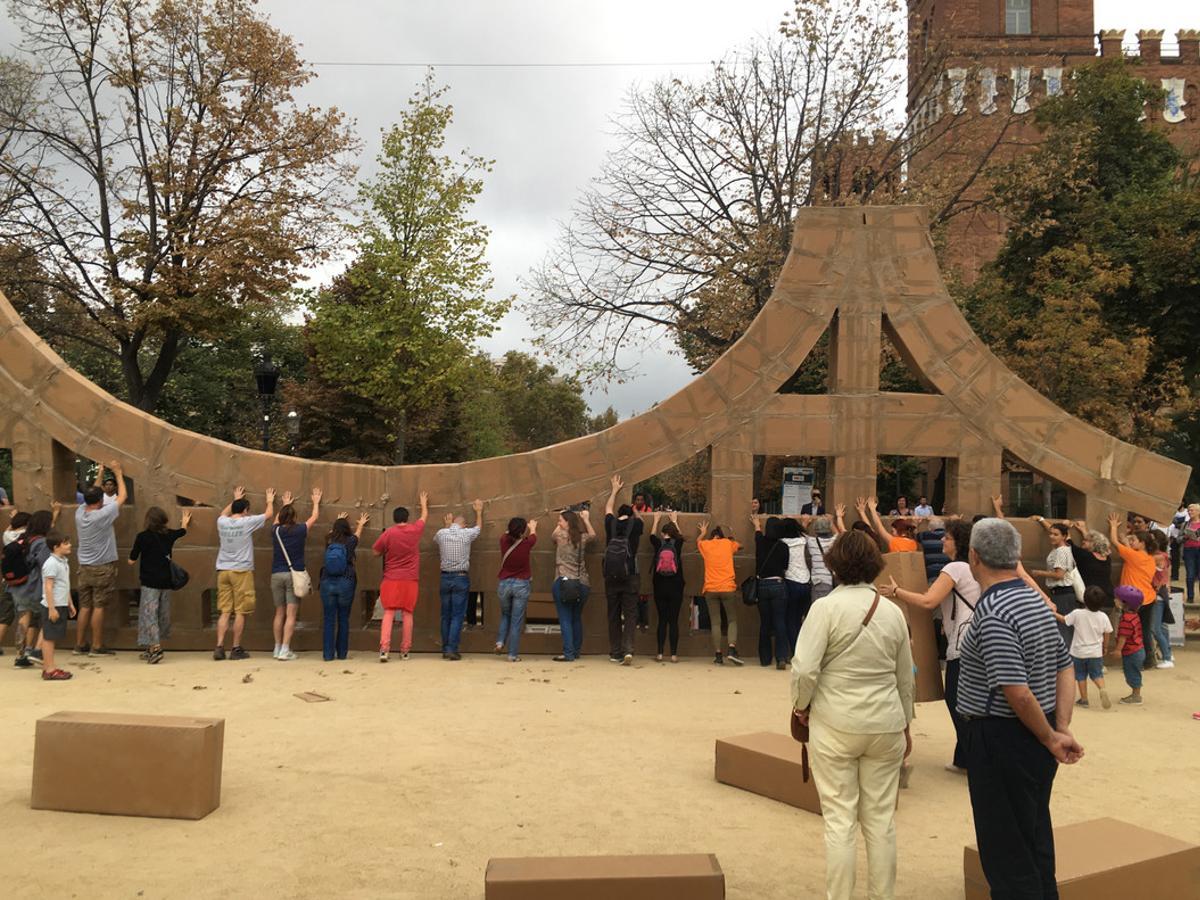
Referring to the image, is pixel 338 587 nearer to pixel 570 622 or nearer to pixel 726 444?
pixel 570 622

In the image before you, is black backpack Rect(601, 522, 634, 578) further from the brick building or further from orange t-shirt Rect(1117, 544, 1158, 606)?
the brick building

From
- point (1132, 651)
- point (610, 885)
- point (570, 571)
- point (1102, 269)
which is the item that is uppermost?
point (1102, 269)

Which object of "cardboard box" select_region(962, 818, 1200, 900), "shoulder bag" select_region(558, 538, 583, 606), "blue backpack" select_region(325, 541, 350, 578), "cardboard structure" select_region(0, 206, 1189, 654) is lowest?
"cardboard box" select_region(962, 818, 1200, 900)

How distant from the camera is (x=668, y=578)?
422 inches

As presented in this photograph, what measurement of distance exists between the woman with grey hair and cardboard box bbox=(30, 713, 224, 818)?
265 inches

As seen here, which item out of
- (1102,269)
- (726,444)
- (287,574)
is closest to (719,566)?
(726,444)

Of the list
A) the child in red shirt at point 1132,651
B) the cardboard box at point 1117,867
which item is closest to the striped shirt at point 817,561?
the child in red shirt at point 1132,651

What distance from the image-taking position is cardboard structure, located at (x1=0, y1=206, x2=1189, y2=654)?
439 inches

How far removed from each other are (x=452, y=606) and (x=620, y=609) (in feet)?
6.27

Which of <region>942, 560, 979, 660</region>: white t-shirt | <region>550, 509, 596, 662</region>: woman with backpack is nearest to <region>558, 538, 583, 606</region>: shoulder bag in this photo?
<region>550, 509, 596, 662</region>: woman with backpack

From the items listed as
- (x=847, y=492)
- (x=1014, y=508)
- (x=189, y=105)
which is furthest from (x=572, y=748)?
(x=1014, y=508)

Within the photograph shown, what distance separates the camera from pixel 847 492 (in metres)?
11.3

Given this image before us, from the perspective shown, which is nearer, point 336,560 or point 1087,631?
point 1087,631

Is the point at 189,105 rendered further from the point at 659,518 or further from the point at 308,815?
the point at 308,815
